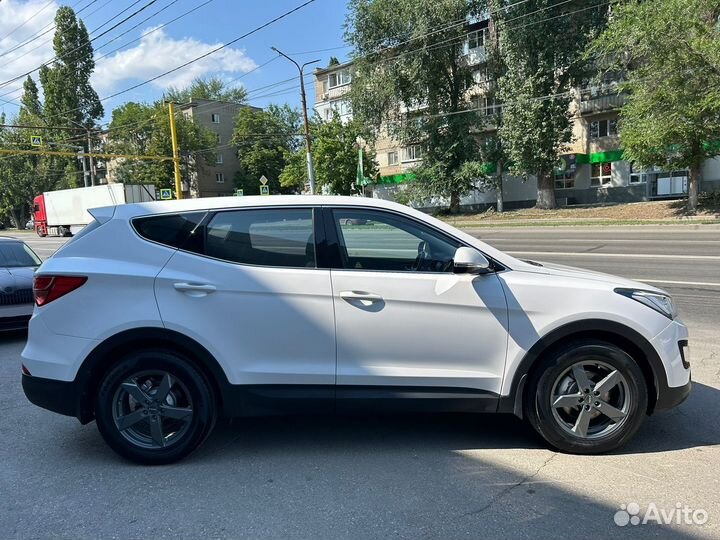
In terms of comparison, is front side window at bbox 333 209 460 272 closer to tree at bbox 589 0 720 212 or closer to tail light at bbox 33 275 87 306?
tail light at bbox 33 275 87 306

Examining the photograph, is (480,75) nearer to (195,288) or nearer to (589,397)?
(589,397)

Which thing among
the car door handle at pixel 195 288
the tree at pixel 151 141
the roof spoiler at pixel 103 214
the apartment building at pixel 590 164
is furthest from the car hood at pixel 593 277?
the tree at pixel 151 141

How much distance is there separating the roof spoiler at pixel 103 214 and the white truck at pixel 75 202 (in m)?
36.7

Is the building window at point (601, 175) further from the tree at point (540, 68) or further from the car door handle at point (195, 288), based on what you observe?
the car door handle at point (195, 288)

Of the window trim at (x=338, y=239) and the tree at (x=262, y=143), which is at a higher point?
the tree at (x=262, y=143)

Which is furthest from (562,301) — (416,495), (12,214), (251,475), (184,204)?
(12,214)

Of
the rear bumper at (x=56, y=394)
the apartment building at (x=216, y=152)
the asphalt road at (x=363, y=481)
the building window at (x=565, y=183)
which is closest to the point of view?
the asphalt road at (x=363, y=481)

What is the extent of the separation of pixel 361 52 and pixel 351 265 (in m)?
34.5

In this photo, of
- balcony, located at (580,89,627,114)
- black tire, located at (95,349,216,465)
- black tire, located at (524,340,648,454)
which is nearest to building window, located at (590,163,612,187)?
balcony, located at (580,89,627,114)

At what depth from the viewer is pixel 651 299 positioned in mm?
3410

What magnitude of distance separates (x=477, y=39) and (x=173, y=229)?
4016 cm

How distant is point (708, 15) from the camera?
71.2ft

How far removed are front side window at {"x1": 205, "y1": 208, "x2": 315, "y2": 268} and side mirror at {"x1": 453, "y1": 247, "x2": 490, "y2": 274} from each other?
0.95m

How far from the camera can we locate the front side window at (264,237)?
3.48 meters
